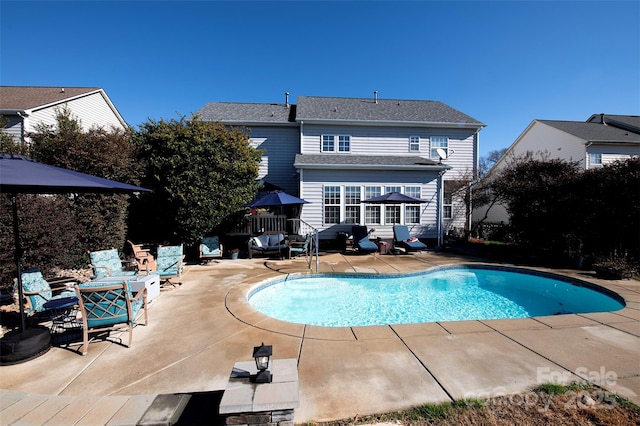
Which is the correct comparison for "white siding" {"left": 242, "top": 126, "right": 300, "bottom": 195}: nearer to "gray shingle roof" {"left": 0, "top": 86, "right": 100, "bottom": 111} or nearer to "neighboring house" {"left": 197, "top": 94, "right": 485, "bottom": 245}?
"neighboring house" {"left": 197, "top": 94, "right": 485, "bottom": 245}

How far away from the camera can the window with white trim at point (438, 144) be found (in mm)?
15516

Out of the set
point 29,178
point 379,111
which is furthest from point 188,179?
point 379,111

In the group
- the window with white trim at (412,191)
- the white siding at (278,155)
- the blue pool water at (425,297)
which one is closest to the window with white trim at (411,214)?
the window with white trim at (412,191)

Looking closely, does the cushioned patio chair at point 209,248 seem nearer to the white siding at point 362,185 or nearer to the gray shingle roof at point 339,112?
the white siding at point 362,185

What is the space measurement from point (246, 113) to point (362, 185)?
28.1ft

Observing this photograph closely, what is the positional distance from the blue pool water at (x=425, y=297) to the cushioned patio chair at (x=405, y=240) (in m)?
2.50

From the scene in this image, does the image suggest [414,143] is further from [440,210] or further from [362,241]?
[362,241]

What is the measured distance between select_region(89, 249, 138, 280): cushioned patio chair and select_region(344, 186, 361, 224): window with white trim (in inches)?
368

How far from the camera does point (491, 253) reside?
11.5 m

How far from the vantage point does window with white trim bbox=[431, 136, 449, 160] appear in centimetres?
1552

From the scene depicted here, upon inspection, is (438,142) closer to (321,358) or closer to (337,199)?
(337,199)

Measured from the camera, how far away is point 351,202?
13.1 m

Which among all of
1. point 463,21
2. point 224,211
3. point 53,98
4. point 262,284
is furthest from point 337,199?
point 53,98

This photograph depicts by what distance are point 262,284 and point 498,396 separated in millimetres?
5500
